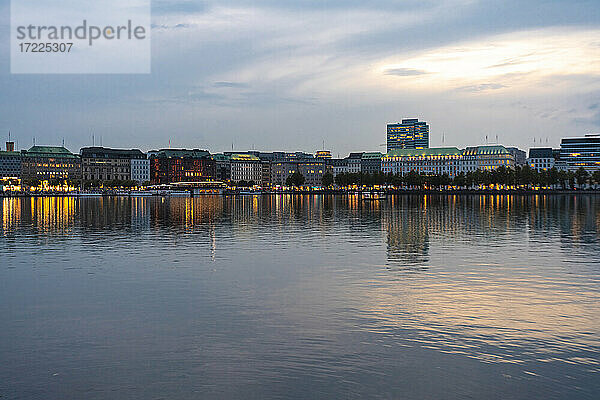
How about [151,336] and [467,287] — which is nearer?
[151,336]

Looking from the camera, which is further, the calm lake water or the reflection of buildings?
the reflection of buildings

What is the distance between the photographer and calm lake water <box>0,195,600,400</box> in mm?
14477

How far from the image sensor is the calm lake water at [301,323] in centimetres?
1448

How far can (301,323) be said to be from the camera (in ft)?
64.7

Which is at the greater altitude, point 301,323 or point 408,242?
point 408,242

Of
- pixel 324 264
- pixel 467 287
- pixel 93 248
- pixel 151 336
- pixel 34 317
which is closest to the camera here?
pixel 151 336

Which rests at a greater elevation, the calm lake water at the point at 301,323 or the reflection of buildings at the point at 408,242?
the reflection of buildings at the point at 408,242

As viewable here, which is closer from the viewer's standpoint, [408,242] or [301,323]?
[301,323]

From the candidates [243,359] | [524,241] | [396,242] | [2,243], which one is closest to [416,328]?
[243,359]

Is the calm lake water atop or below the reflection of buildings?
below

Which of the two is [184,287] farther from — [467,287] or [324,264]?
[467,287]

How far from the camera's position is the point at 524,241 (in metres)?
44.4

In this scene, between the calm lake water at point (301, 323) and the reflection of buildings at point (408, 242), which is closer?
the calm lake water at point (301, 323)

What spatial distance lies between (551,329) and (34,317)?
16.4 m
